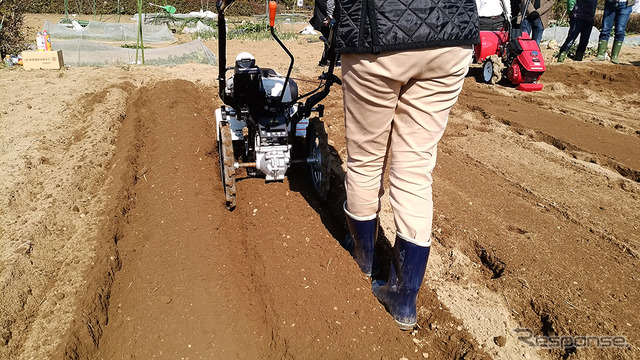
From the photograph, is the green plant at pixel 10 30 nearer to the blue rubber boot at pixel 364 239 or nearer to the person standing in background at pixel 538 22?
the blue rubber boot at pixel 364 239

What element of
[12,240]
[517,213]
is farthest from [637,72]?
[12,240]

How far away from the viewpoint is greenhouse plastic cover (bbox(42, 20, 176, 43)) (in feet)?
40.5

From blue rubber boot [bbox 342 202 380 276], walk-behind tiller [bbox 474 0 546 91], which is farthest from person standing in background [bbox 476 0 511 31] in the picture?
blue rubber boot [bbox 342 202 380 276]

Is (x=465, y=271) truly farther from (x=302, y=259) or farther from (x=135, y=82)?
(x=135, y=82)

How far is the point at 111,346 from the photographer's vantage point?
2.53 metres

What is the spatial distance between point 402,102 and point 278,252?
58.2 inches

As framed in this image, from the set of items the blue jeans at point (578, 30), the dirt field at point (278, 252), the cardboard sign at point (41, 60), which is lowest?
the dirt field at point (278, 252)

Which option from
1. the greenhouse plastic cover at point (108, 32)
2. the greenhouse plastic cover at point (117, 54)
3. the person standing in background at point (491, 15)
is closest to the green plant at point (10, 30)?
the greenhouse plastic cover at point (117, 54)

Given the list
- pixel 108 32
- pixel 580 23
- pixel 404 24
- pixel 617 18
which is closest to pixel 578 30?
pixel 580 23

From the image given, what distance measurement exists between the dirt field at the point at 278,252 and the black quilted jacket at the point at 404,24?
1518 mm

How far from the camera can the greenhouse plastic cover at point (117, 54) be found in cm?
991

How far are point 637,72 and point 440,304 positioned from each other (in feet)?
32.4

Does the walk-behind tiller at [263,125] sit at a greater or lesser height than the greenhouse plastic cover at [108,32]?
greater

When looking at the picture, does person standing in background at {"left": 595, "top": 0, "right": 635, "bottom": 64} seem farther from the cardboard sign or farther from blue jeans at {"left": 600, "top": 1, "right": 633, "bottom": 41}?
the cardboard sign
